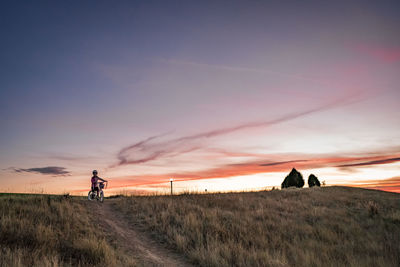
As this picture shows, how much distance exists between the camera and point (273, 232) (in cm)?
1230

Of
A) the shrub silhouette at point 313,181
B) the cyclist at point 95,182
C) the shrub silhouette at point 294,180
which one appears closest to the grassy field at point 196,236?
the cyclist at point 95,182

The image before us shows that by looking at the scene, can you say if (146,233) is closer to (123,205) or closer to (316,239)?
(123,205)

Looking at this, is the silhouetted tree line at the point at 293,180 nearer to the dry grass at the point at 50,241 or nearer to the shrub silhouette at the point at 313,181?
the shrub silhouette at the point at 313,181

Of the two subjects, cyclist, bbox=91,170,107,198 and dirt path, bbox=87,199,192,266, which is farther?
cyclist, bbox=91,170,107,198

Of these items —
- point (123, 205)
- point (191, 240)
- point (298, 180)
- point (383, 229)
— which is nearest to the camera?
point (191, 240)

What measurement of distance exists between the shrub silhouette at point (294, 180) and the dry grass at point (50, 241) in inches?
1528

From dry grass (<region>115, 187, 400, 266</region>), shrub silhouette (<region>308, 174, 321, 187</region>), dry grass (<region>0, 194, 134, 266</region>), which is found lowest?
dry grass (<region>115, 187, 400, 266</region>)

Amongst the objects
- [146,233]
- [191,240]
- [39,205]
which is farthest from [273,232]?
[39,205]

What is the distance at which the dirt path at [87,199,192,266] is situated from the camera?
887cm

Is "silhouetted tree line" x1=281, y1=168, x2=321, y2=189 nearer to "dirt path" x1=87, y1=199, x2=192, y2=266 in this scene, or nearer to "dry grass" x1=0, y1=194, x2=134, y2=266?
"dirt path" x1=87, y1=199, x2=192, y2=266

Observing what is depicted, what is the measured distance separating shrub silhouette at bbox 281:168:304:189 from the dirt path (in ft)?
119

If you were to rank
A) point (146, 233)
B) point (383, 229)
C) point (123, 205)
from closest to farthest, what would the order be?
point (146, 233), point (383, 229), point (123, 205)

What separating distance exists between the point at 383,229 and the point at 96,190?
57.2 feet

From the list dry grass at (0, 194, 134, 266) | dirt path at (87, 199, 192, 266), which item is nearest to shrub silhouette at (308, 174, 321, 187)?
dirt path at (87, 199, 192, 266)
